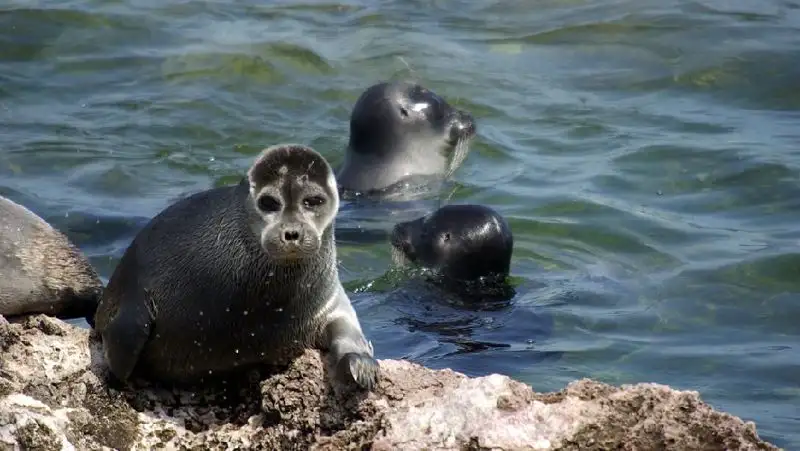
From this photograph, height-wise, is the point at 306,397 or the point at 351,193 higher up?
the point at 306,397

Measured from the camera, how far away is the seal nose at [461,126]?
10680 millimetres

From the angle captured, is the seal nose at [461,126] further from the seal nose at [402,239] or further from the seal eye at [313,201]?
the seal eye at [313,201]

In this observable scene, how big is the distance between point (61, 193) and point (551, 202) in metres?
3.32

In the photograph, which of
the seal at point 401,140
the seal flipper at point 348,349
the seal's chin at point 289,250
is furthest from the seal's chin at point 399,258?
the seal's chin at point 289,250

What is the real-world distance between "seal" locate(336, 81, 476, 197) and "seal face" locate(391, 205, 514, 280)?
169 cm

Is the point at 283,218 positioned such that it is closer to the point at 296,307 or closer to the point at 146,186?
the point at 296,307

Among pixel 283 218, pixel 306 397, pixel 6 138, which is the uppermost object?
pixel 283 218

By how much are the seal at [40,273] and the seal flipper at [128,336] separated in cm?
88

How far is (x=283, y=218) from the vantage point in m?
4.58

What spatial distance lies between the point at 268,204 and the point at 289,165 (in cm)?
16

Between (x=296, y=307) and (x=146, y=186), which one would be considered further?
(x=146, y=186)

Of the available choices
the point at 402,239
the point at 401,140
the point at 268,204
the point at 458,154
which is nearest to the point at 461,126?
the point at 458,154

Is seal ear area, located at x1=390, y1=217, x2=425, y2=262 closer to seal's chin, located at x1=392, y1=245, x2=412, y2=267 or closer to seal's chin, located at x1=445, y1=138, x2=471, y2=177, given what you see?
seal's chin, located at x1=392, y1=245, x2=412, y2=267

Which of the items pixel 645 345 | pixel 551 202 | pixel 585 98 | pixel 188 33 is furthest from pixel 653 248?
pixel 188 33
